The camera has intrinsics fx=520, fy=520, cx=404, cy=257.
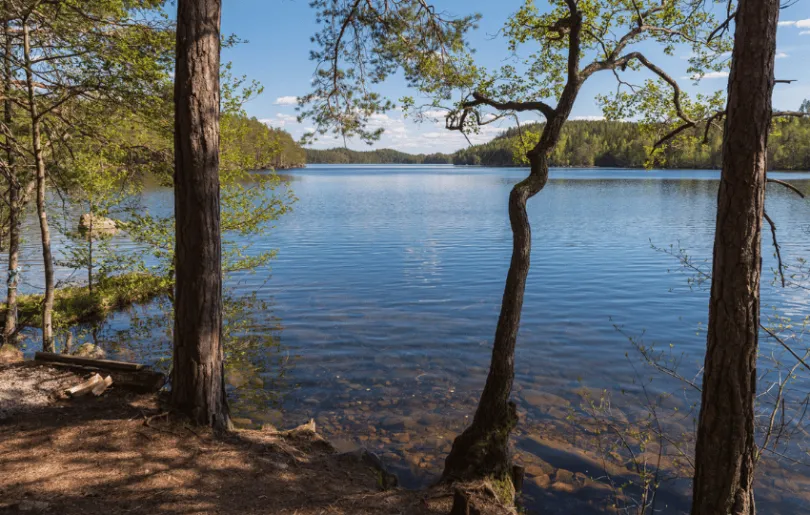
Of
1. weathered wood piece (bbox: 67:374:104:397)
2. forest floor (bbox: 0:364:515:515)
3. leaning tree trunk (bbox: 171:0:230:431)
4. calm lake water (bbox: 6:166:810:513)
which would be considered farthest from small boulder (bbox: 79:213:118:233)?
leaning tree trunk (bbox: 171:0:230:431)

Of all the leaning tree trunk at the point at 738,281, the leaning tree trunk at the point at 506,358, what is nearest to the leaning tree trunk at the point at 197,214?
the leaning tree trunk at the point at 506,358

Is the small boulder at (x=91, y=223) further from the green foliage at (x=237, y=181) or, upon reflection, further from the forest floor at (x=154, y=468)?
the forest floor at (x=154, y=468)

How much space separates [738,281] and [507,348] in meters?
2.66

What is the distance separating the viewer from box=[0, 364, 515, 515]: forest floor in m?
4.58

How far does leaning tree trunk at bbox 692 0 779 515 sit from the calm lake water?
8.85 feet

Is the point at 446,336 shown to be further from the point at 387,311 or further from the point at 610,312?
the point at 610,312

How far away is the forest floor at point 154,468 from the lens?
4582mm

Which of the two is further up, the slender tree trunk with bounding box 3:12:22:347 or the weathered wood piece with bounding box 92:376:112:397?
the slender tree trunk with bounding box 3:12:22:347

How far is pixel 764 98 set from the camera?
14.1 feet

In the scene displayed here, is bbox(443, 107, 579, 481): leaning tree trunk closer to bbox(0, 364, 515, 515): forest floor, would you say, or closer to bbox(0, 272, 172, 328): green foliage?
bbox(0, 364, 515, 515): forest floor

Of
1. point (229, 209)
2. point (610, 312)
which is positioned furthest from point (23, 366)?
point (610, 312)

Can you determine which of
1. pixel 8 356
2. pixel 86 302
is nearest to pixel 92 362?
pixel 8 356

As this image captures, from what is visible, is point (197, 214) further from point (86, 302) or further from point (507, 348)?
point (86, 302)

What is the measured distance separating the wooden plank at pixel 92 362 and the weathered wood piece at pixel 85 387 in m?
0.25
